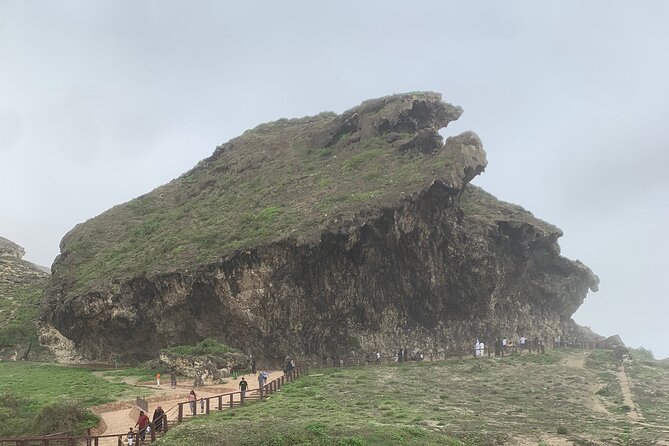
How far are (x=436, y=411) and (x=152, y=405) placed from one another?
15.3 meters

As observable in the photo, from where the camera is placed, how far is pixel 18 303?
226 ft

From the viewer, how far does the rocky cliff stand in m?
47.2

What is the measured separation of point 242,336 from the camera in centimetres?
4681

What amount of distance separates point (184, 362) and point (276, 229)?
14953 millimetres

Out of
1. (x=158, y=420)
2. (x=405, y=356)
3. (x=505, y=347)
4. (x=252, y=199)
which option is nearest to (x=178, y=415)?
(x=158, y=420)

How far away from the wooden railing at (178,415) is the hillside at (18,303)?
3354 centimetres

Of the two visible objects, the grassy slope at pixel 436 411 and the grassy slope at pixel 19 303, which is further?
the grassy slope at pixel 19 303

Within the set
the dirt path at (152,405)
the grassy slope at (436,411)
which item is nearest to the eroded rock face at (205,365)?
the dirt path at (152,405)

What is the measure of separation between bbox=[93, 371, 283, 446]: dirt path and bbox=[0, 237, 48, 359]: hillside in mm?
28920

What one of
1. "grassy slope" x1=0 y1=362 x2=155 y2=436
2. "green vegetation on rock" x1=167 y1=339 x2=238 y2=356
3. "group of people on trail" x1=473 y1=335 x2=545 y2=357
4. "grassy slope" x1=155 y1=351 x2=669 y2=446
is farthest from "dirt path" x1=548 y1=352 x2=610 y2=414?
"grassy slope" x1=0 y1=362 x2=155 y2=436

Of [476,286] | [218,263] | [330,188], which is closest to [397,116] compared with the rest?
[330,188]

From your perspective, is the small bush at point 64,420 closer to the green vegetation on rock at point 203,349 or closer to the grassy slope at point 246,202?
the green vegetation on rock at point 203,349

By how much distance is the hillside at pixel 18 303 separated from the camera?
187 feet

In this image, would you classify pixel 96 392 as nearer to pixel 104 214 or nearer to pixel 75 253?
pixel 75 253
